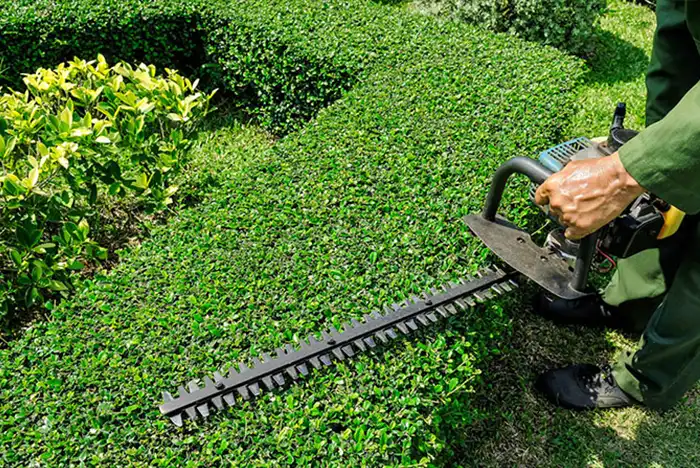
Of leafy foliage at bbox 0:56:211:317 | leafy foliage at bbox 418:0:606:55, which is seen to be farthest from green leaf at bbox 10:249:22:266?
leafy foliage at bbox 418:0:606:55

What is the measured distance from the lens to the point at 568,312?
3.53 metres

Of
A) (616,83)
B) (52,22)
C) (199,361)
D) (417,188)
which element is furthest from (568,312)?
(52,22)

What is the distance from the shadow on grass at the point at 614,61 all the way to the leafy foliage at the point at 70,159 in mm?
4075

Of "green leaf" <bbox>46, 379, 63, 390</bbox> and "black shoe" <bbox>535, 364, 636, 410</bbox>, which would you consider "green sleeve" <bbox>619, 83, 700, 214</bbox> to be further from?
"green leaf" <bbox>46, 379, 63, 390</bbox>

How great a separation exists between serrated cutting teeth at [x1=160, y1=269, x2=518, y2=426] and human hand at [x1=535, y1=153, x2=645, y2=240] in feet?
1.92

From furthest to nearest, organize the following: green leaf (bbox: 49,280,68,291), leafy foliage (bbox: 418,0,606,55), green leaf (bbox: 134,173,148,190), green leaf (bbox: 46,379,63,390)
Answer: leafy foliage (bbox: 418,0,606,55), green leaf (bbox: 134,173,148,190), green leaf (bbox: 49,280,68,291), green leaf (bbox: 46,379,63,390)

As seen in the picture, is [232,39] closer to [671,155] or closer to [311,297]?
[311,297]

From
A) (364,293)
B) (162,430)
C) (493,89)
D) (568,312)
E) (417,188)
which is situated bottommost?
(568,312)

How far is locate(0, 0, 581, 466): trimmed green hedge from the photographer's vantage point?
202cm

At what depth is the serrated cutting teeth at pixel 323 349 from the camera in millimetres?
2049

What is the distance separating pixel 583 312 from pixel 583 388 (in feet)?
1.76

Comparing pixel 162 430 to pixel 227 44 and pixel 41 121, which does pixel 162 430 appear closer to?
pixel 41 121

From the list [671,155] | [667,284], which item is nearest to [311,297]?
[671,155]

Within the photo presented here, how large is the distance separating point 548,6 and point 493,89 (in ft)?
8.59
